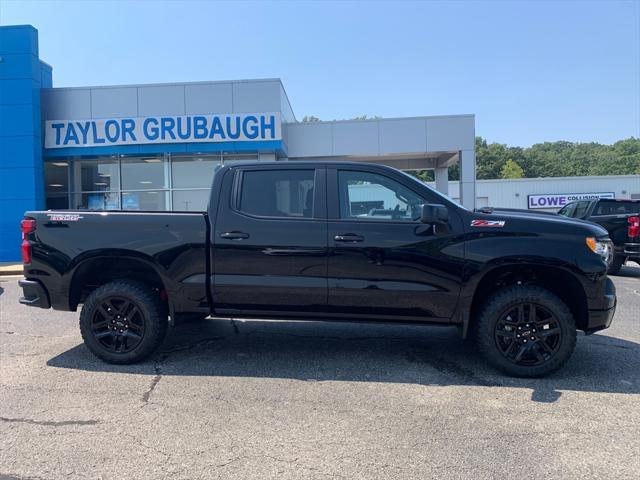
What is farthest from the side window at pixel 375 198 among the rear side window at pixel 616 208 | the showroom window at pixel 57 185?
the showroom window at pixel 57 185

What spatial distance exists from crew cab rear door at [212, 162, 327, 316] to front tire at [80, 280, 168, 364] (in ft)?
2.40

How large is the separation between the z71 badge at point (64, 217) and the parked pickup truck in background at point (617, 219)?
400 inches

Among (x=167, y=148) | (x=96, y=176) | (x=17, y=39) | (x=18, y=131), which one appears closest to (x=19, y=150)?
(x=18, y=131)

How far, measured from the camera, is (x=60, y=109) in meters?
17.8

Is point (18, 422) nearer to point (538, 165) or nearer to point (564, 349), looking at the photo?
point (564, 349)

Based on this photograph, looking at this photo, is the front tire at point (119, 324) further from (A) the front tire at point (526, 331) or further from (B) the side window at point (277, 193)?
(A) the front tire at point (526, 331)

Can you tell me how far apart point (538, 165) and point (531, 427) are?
322ft

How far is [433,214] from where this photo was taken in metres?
4.38

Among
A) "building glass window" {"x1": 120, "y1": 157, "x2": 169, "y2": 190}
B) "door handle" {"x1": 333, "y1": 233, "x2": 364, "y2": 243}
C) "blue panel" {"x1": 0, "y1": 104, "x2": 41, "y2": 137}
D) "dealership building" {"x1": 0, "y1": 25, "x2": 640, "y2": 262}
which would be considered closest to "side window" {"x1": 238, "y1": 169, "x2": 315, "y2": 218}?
"door handle" {"x1": 333, "y1": 233, "x2": 364, "y2": 243}

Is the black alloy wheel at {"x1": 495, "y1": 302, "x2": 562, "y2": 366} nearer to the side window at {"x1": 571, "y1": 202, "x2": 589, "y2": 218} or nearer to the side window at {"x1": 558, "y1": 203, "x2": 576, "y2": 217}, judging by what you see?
the side window at {"x1": 571, "y1": 202, "x2": 589, "y2": 218}

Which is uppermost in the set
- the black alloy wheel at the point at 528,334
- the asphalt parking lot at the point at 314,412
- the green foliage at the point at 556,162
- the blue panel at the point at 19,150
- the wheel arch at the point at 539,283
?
the green foliage at the point at 556,162

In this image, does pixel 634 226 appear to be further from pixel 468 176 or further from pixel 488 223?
pixel 488 223

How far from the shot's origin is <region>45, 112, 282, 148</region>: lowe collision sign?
1711 cm

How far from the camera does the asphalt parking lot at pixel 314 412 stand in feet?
10.3
